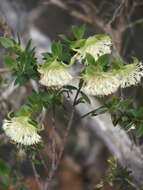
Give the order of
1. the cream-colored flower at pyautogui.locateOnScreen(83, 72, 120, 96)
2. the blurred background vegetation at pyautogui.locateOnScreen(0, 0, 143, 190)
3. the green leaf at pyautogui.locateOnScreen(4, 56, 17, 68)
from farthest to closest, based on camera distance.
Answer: the blurred background vegetation at pyautogui.locateOnScreen(0, 0, 143, 190) → the green leaf at pyautogui.locateOnScreen(4, 56, 17, 68) → the cream-colored flower at pyautogui.locateOnScreen(83, 72, 120, 96)

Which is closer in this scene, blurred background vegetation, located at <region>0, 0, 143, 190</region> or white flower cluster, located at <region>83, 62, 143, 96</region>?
white flower cluster, located at <region>83, 62, 143, 96</region>

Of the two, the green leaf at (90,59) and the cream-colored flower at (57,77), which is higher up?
the green leaf at (90,59)

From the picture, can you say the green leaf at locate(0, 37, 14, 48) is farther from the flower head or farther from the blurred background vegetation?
the blurred background vegetation

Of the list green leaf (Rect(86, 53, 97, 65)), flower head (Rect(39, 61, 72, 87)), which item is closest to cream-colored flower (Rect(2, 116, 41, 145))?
flower head (Rect(39, 61, 72, 87))

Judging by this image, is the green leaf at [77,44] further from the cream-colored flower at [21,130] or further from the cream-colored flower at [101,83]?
the cream-colored flower at [21,130]

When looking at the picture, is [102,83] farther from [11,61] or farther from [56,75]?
[11,61]

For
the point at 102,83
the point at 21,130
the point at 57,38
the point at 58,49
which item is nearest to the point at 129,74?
the point at 102,83

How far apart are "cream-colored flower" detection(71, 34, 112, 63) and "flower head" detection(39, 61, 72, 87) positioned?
0.06m

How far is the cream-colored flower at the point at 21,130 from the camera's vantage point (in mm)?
1101

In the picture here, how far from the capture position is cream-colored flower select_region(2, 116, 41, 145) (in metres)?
1.10

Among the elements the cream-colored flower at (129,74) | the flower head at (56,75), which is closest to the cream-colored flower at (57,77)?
the flower head at (56,75)

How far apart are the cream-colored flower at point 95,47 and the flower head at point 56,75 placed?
0.06m

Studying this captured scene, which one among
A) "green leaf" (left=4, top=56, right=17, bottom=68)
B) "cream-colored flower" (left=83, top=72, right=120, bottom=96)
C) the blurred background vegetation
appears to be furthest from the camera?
the blurred background vegetation

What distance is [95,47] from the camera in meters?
1.06
